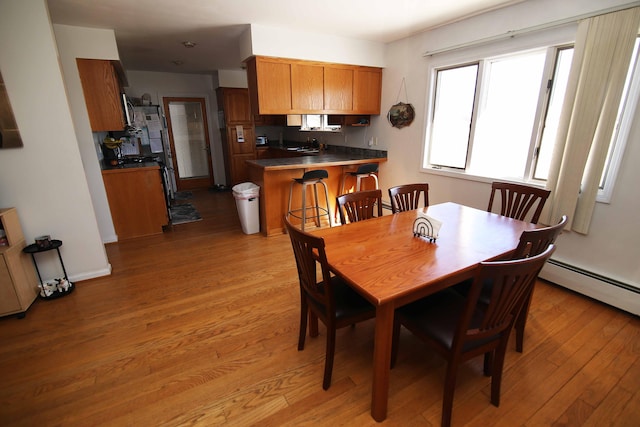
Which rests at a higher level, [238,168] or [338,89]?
[338,89]

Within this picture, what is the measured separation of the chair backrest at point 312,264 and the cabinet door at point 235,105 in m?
5.26

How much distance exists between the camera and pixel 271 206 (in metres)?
3.86

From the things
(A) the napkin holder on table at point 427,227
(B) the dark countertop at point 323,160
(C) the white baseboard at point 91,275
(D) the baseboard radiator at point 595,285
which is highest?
(B) the dark countertop at point 323,160

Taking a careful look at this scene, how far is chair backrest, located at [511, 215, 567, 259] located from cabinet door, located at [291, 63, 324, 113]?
10.6ft

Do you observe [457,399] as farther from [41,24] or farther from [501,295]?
[41,24]

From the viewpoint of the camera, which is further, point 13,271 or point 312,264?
point 13,271

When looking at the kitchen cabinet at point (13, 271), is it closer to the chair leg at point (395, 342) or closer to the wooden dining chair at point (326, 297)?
the wooden dining chair at point (326, 297)

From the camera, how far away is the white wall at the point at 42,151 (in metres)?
2.26

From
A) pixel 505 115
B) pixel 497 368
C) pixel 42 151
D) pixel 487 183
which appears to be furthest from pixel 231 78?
pixel 497 368

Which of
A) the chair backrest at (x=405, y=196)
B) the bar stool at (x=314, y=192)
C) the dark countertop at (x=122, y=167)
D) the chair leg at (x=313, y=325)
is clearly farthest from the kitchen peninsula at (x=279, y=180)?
the chair leg at (x=313, y=325)

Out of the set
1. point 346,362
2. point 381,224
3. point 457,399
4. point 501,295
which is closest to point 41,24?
point 381,224

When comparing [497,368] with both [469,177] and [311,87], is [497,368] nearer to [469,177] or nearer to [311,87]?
[469,177]

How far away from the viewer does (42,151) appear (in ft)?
8.04

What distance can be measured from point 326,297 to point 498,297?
30.4 inches
